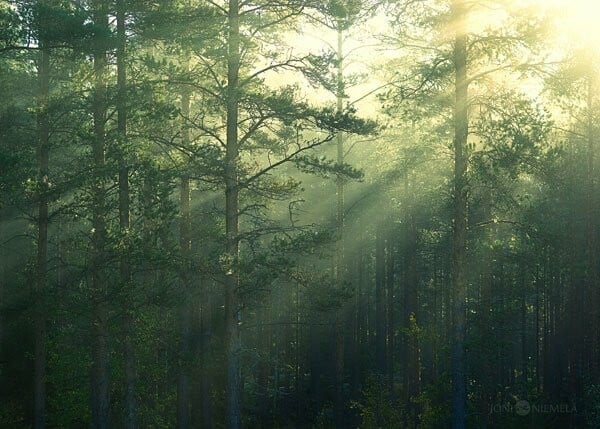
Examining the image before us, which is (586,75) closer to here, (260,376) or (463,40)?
(463,40)

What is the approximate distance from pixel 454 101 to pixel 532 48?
2016mm

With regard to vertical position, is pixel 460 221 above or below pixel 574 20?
below

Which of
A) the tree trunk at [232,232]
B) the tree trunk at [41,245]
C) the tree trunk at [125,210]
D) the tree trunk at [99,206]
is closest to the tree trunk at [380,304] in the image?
the tree trunk at [41,245]

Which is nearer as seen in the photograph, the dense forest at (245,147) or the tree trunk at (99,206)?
the dense forest at (245,147)

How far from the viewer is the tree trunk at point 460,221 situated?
14.1m

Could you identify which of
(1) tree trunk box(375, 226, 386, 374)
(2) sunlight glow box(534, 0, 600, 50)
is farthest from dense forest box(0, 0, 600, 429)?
(1) tree trunk box(375, 226, 386, 374)

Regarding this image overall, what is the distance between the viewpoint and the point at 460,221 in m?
14.5

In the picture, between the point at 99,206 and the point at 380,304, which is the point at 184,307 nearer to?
the point at 99,206

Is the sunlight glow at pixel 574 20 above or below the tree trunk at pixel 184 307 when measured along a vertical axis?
above

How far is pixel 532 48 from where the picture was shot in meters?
13.1

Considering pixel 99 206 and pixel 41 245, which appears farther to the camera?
pixel 41 245

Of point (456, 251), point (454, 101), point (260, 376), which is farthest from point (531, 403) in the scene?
point (260, 376)

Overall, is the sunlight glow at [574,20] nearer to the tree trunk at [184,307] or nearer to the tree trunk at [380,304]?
the tree trunk at [184,307]

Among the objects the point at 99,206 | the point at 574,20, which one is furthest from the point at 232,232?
the point at 574,20
